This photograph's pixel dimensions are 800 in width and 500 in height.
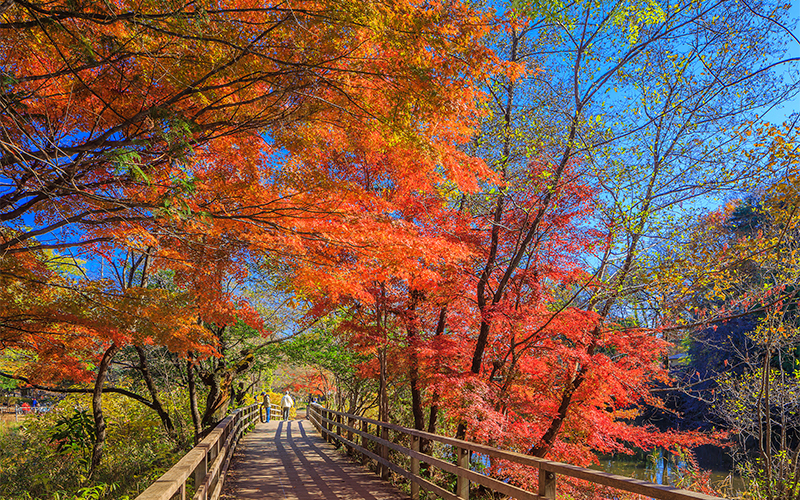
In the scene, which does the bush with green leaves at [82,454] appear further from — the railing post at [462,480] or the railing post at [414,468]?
the railing post at [462,480]

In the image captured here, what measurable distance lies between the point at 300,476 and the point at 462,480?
4136 millimetres

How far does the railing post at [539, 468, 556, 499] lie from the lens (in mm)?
3729

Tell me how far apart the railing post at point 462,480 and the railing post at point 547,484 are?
1.57 m

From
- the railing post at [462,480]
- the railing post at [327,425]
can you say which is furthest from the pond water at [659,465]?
the railing post at [462,480]

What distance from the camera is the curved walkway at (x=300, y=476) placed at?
6.82 m

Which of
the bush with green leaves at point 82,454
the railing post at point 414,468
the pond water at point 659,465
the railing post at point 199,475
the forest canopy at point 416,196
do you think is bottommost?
the pond water at point 659,465

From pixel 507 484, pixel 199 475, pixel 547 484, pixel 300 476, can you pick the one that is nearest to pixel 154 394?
pixel 300 476

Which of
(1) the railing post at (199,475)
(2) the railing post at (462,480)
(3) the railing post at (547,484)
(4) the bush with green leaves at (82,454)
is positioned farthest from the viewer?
(4) the bush with green leaves at (82,454)

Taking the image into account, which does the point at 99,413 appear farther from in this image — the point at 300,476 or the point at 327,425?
the point at 327,425

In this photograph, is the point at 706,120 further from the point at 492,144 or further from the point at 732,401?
the point at 732,401

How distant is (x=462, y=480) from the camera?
5230mm

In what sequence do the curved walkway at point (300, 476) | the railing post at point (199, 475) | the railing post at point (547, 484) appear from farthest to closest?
the curved walkway at point (300, 476), the railing post at point (199, 475), the railing post at point (547, 484)

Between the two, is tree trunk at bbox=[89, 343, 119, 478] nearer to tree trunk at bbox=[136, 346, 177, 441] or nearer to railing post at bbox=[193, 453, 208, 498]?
tree trunk at bbox=[136, 346, 177, 441]

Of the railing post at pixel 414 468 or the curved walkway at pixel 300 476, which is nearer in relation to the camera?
the railing post at pixel 414 468
